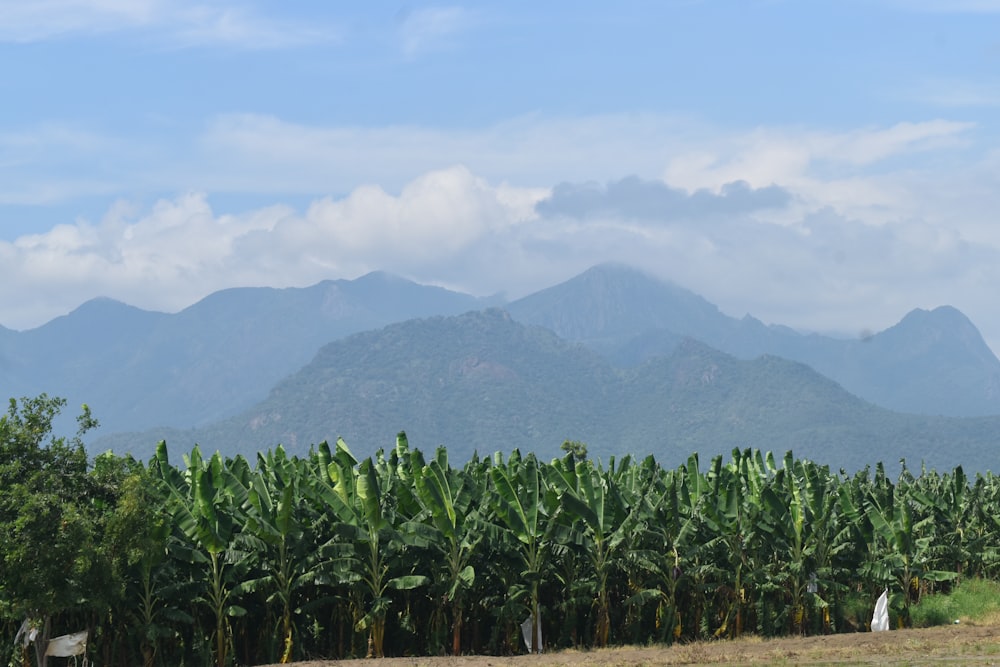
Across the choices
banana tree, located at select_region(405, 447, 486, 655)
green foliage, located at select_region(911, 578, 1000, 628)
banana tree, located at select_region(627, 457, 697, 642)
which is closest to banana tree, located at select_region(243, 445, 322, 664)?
banana tree, located at select_region(405, 447, 486, 655)

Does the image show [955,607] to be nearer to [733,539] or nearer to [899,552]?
[899,552]

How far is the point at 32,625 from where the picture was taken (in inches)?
896

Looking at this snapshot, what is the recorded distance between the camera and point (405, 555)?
26.3 metres

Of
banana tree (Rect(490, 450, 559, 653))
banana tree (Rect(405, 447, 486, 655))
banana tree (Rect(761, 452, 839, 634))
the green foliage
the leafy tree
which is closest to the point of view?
the leafy tree

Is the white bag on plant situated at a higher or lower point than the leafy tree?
lower

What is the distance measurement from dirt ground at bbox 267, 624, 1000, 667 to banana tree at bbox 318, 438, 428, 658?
1.12 metres

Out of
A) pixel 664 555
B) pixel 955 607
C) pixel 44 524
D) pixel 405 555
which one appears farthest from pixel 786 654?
pixel 44 524

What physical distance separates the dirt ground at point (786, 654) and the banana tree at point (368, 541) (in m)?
1.12

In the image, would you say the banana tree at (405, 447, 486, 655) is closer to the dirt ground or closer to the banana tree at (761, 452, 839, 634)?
the dirt ground

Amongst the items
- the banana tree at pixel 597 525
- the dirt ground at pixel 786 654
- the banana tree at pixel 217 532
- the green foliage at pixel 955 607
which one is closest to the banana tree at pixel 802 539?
the dirt ground at pixel 786 654

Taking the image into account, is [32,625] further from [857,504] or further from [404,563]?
[857,504]

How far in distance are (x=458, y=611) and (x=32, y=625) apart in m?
8.12

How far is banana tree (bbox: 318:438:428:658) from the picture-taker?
25.2 m

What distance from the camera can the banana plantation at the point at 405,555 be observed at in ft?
74.3
